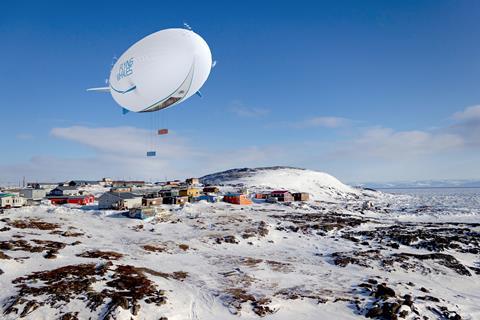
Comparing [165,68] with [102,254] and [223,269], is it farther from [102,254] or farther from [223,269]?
[223,269]

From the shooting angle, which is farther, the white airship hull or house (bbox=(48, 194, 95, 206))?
house (bbox=(48, 194, 95, 206))

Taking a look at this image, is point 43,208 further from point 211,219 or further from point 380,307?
point 380,307

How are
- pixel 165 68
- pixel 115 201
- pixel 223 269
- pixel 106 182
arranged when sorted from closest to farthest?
1. pixel 223 269
2. pixel 165 68
3. pixel 115 201
4. pixel 106 182

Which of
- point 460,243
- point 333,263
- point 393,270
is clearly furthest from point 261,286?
point 460,243

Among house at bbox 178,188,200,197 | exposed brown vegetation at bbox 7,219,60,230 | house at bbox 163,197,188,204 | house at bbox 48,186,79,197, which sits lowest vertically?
exposed brown vegetation at bbox 7,219,60,230

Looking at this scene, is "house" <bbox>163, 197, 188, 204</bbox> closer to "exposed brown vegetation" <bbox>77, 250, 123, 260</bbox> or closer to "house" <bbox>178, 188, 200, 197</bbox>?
"house" <bbox>178, 188, 200, 197</bbox>

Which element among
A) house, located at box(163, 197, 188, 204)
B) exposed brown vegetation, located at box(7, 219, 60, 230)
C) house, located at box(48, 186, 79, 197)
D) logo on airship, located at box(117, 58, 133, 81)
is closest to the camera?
logo on airship, located at box(117, 58, 133, 81)

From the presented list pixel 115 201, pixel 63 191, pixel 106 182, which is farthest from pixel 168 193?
pixel 106 182

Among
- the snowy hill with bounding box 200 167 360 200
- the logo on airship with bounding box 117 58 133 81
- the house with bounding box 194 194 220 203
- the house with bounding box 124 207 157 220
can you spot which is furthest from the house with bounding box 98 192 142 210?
the snowy hill with bounding box 200 167 360 200
